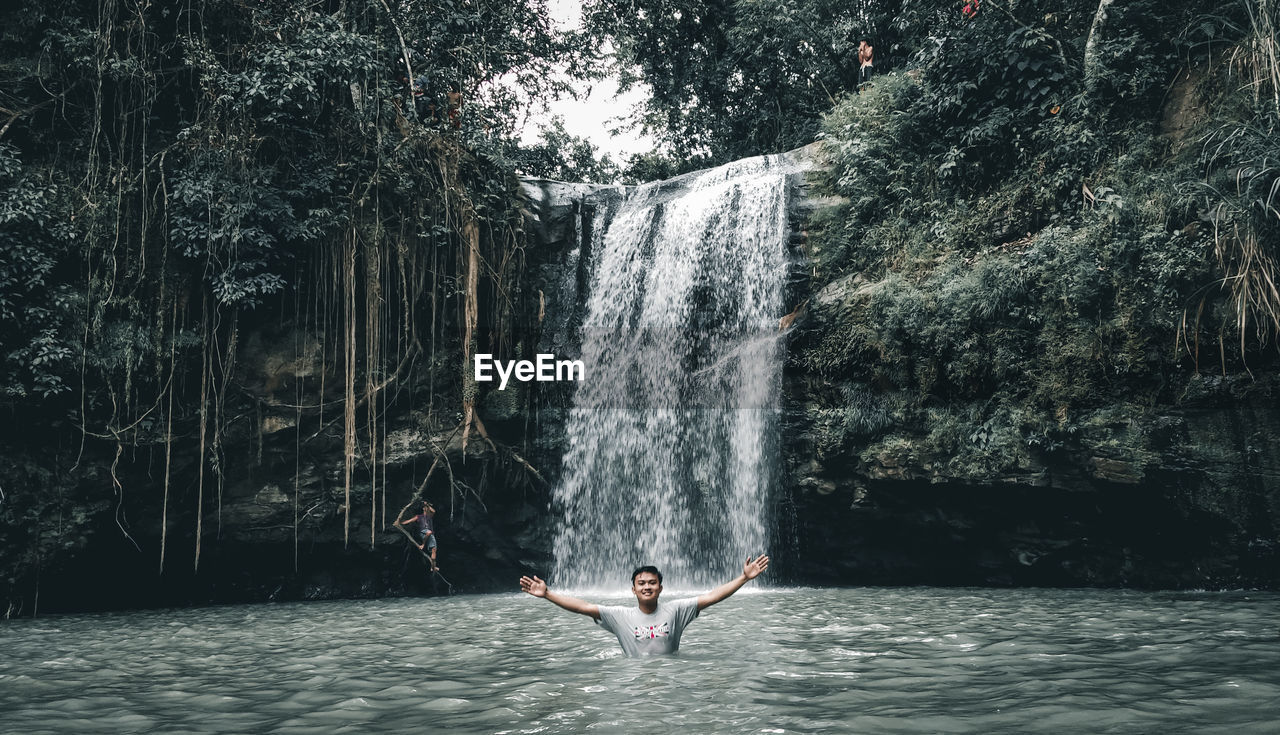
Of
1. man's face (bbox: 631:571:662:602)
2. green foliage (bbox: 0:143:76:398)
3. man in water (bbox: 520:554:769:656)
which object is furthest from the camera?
green foliage (bbox: 0:143:76:398)

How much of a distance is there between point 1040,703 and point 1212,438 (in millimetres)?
6195

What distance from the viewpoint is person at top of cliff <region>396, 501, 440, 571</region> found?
11.9 meters

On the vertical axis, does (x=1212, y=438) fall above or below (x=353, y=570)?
above

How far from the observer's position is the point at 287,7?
1147 cm

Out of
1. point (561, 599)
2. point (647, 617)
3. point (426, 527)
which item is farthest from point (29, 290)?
point (647, 617)

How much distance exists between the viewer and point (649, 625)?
5422 millimetres

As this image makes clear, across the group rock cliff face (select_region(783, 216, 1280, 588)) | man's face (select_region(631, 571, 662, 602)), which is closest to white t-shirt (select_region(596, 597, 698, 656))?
man's face (select_region(631, 571, 662, 602))

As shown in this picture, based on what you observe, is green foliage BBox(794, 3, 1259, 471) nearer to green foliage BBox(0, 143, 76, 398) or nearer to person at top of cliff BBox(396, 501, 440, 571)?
person at top of cliff BBox(396, 501, 440, 571)

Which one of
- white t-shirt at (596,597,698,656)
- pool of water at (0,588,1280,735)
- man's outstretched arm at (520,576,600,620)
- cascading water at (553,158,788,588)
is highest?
cascading water at (553,158,788,588)

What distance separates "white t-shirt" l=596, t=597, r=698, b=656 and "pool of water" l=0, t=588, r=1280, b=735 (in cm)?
10

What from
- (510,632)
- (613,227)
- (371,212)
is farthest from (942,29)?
(510,632)

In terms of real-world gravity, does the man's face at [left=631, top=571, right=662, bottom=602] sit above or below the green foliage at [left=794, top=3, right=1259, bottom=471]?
below

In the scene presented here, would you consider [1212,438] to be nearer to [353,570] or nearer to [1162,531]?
[1162,531]

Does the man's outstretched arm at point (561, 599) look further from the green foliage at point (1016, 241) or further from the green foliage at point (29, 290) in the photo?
the green foliage at point (29, 290)
